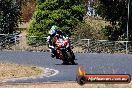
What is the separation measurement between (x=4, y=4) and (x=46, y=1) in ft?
12.2

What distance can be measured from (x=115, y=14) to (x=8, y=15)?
9514 millimetres

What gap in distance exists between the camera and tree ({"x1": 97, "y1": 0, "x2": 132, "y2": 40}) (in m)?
44.0

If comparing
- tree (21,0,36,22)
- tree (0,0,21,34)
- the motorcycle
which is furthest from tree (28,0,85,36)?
tree (21,0,36,22)

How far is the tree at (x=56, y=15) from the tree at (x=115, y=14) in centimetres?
246

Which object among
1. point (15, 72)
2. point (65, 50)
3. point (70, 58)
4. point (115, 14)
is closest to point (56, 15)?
point (115, 14)

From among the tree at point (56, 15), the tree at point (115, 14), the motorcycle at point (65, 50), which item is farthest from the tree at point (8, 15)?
the motorcycle at point (65, 50)

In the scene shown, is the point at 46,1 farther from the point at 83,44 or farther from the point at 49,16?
the point at 83,44

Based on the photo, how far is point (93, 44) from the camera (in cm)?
3950

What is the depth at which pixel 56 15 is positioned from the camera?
151 feet

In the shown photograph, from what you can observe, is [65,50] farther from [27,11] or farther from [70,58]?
[27,11]

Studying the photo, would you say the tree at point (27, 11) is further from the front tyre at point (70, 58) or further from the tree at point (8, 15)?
the front tyre at point (70, 58)

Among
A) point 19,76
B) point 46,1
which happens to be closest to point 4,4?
point 46,1

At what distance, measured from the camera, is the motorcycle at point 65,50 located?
87.1 ft

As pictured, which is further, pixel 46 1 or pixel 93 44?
pixel 46 1
